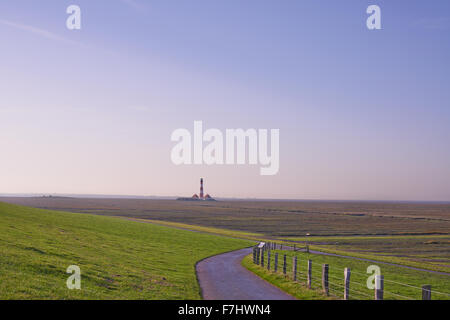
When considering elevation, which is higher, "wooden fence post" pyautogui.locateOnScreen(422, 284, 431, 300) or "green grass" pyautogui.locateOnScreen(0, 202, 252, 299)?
"wooden fence post" pyautogui.locateOnScreen(422, 284, 431, 300)

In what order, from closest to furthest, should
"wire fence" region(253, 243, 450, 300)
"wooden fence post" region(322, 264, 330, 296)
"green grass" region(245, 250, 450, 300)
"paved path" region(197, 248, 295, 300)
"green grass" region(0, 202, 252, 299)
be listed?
"green grass" region(0, 202, 252, 299) → "wire fence" region(253, 243, 450, 300) → "paved path" region(197, 248, 295, 300) → "wooden fence post" region(322, 264, 330, 296) → "green grass" region(245, 250, 450, 300)

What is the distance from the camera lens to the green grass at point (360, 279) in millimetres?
24641

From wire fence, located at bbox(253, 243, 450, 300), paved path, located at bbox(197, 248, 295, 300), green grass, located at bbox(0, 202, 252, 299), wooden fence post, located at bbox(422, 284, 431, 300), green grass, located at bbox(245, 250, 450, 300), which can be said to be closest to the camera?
wooden fence post, located at bbox(422, 284, 431, 300)

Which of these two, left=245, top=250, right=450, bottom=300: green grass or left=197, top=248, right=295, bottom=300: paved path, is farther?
left=245, top=250, right=450, bottom=300: green grass

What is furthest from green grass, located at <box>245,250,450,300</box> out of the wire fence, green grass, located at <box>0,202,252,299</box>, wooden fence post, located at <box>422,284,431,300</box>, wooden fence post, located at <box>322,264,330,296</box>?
wooden fence post, located at <box>422,284,431,300</box>

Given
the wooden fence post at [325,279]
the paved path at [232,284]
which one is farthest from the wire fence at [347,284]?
the paved path at [232,284]

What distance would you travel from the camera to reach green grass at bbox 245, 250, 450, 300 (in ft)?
80.8

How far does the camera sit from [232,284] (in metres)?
24.6

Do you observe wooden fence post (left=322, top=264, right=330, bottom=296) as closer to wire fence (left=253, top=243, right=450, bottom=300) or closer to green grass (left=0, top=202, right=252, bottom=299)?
wire fence (left=253, top=243, right=450, bottom=300)

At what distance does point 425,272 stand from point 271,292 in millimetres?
23435

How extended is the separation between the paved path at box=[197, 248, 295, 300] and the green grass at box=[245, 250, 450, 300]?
0.98 m

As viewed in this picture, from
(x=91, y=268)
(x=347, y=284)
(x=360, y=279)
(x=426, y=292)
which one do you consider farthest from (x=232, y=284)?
(x=360, y=279)

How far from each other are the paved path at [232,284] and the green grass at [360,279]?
→ 0.98 m
